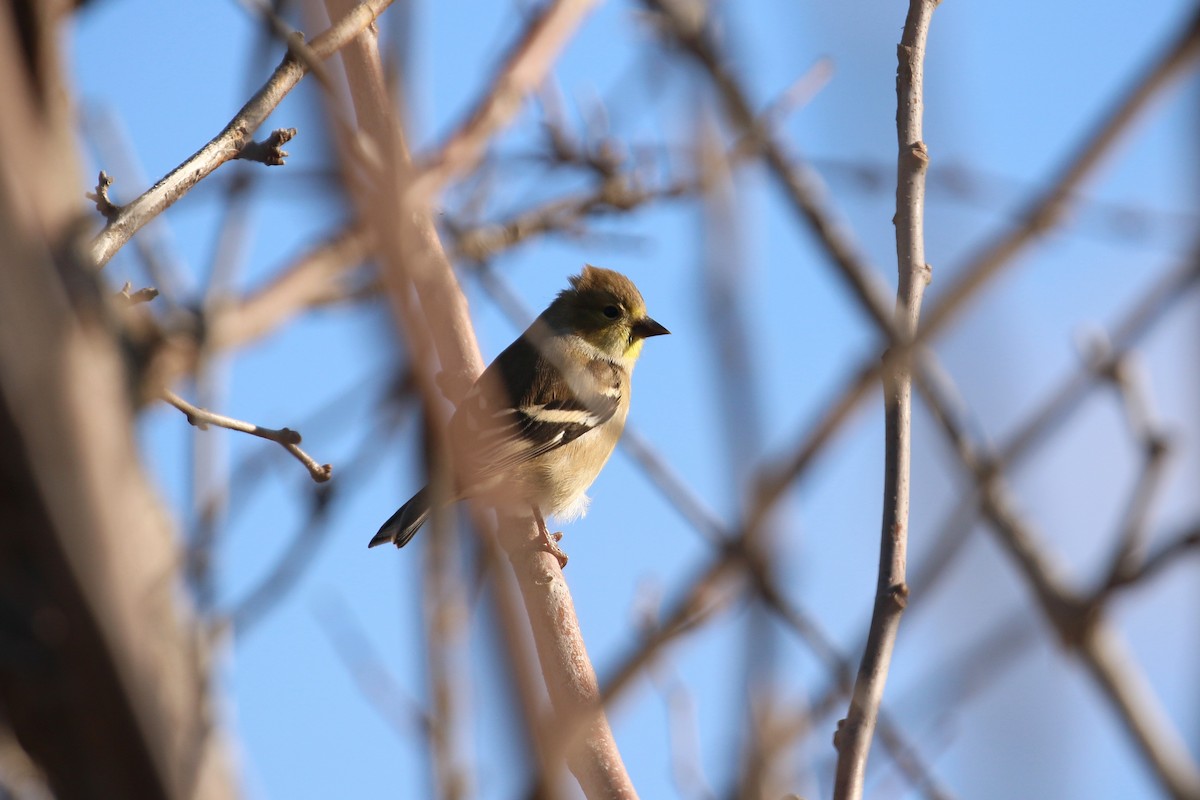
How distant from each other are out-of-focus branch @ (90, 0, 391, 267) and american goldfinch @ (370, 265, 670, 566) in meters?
1.78

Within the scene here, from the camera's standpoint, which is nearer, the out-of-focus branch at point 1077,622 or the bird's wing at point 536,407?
the out-of-focus branch at point 1077,622

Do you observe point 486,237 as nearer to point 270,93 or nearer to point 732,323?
point 270,93

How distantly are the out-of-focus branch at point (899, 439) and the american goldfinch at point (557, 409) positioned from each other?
2160mm

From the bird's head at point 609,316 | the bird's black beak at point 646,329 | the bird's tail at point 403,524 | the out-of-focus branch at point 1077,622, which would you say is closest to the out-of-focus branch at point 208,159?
the out-of-focus branch at point 1077,622

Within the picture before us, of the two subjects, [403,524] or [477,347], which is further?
[403,524]

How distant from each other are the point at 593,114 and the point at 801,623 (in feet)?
14.7

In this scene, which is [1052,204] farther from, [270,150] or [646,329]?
[646,329]

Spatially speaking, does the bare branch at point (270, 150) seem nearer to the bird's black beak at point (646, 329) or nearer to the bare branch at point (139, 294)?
the bare branch at point (139, 294)

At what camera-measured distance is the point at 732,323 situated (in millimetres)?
1235

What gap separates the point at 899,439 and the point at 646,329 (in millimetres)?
4316

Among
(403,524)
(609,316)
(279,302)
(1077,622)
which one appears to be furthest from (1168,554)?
(609,316)

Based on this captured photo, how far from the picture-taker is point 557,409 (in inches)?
232

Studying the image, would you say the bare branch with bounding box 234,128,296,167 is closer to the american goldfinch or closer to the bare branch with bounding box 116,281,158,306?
the bare branch with bounding box 116,281,158,306

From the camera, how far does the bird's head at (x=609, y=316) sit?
659 centimetres
